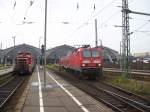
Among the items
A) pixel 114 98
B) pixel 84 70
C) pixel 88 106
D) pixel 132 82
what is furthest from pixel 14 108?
pixel 84 70

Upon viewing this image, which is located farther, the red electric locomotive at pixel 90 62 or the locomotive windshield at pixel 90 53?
the locomotive windshield at pixel 90 53

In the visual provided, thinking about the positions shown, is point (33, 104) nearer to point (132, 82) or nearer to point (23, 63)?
point (132, 82)

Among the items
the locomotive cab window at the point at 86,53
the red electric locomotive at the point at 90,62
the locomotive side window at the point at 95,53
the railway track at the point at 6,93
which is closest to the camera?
the railway track at the point at 6,93

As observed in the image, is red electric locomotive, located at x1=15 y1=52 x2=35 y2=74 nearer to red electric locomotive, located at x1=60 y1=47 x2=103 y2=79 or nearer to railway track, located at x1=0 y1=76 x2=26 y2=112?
red electric locomotive, located at x1=60 y1=47 x2=103 y2=79

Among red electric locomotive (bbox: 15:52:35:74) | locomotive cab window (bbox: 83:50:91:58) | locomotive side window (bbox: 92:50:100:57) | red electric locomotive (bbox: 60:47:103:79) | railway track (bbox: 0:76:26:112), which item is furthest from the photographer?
red electric locomotive (bbox: 15:52:35:74)

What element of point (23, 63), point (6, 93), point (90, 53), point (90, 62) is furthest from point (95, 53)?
point (23, 63)

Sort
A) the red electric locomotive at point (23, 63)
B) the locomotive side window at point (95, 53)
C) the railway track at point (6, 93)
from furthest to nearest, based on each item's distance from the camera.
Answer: the red electric locomotive at point (23, 63) → the locomotive side window at point (95, 53) → the railway track at point (6, 93)

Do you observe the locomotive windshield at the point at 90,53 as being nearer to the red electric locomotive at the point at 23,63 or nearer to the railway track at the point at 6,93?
the railway track at the point at 6,93

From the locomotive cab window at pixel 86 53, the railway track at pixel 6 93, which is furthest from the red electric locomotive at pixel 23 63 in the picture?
the railway track at pixel 6 93

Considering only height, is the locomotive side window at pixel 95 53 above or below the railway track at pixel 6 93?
above

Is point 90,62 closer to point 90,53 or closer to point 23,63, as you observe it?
point 90,53

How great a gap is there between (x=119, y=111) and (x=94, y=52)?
22.8 meters

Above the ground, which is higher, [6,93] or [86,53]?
[86,53]

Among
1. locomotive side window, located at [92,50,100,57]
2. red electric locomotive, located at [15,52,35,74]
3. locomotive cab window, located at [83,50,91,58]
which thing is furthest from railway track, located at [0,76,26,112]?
red electric locomotive, located at [15,52,35,74]
